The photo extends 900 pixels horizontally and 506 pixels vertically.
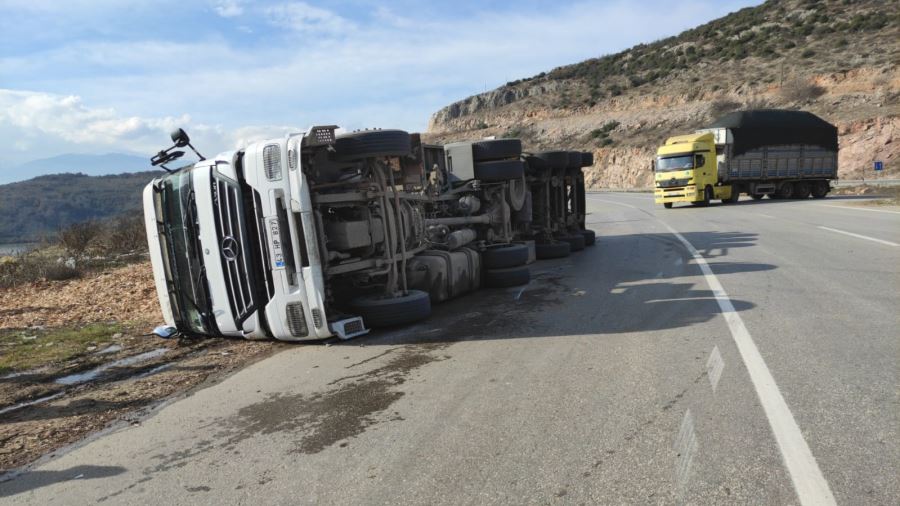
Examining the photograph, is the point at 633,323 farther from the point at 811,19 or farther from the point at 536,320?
the point at 811,19

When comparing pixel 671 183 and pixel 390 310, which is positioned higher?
pixel 671 183

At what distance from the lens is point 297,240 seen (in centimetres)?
607

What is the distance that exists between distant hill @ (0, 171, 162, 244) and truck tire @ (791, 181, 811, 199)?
34.1 metres

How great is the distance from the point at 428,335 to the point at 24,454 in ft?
11.7

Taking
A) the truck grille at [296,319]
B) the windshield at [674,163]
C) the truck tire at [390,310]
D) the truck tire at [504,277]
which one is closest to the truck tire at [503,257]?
the truck tire at [504,277]

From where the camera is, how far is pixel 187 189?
657cm

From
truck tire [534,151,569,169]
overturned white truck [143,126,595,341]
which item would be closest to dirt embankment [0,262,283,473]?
overturned white truck [143,126,595,341]

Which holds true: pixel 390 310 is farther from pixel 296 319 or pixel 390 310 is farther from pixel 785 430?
pixel 785 430

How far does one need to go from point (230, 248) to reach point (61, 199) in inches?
2251

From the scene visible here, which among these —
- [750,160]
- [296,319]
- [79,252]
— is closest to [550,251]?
[296,319]

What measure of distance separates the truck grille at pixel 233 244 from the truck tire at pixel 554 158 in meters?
7.09

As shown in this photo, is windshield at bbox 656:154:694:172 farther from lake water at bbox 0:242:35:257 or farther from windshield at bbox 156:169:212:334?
windshield at bbox 156:169:212:334

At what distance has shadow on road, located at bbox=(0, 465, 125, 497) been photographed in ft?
11.4

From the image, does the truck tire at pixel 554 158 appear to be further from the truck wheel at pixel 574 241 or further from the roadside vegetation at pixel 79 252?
the roadside vegetation at pixel 79 252
